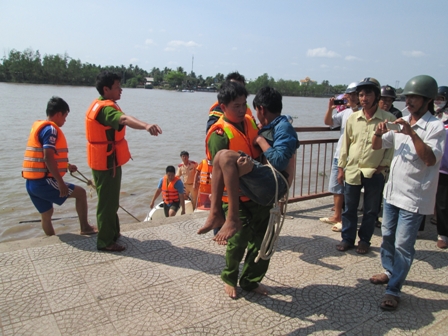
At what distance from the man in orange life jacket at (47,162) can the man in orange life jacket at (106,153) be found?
1.67 feet

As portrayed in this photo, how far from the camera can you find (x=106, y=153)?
13.0 ft

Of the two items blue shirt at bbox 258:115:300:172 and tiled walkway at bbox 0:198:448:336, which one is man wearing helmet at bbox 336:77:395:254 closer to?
tiled walkway at bbox 0:198:448:336

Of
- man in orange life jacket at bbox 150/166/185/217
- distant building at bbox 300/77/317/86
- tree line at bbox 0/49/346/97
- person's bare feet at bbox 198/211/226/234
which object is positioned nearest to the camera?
person's bare feet at bbox 198/211/226/234

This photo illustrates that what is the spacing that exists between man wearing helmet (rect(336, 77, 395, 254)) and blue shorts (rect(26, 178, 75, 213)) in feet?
10.9

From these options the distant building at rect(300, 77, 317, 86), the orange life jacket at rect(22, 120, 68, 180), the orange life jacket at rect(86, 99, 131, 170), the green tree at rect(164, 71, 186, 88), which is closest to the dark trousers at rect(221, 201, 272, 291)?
the orange life jacket at rect(86, 99, 131, 170)

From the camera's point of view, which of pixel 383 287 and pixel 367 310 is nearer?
pixel 367 310

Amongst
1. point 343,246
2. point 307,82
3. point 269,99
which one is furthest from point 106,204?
point 307,82

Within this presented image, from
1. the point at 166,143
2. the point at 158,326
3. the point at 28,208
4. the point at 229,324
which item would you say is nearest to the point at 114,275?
the point at 158,326

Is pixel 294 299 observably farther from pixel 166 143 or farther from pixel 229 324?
pixel 166 143

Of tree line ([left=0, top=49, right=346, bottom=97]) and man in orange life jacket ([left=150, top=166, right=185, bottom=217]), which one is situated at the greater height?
tree line ([left=0, top=49, right=346, bottom=97])

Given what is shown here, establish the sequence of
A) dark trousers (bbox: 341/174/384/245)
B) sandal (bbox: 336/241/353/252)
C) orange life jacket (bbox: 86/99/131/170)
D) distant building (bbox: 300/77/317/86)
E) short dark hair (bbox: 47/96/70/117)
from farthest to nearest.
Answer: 1. distant building (bbox: 300/77/317/86)
2. short dark hair (bbox: 47/96/70/117)
3. sandal (bbox: 336/241/353/252)
4. dark trousers (bbox: 341/174/384/245)
5. orange life jacket (bbox: 86/99/131/170)

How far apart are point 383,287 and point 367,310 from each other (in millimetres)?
483

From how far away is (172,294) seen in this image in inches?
126

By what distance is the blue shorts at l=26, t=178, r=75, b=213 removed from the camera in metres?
4.25
